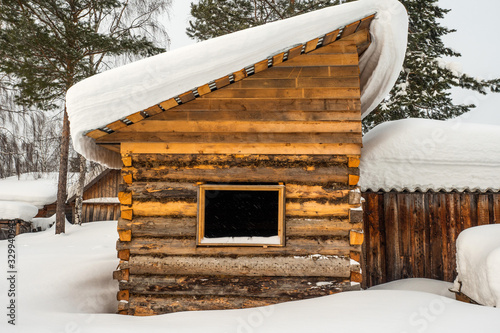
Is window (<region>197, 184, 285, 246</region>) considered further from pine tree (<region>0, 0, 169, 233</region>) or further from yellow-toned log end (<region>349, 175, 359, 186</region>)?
pine tree (<region>0, 0, 169, 233</region>)

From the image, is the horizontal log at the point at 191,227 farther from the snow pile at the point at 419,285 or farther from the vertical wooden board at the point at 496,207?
the vertical wooden board at the point at 496,207

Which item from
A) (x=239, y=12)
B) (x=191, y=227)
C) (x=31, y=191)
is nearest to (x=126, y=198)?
(x=191, y=227)

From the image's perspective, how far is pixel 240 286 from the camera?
4.95m

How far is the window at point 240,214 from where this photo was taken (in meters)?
4.98

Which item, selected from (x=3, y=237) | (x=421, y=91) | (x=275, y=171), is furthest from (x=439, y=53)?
(x=3, y=237)

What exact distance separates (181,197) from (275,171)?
1451mm

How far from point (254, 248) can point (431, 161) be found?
4.39 metres

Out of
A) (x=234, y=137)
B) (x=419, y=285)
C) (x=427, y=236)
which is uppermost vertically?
(x=234, y=137)

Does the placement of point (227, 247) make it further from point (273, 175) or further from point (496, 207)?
point (496, 207)

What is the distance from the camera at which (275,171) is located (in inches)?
199

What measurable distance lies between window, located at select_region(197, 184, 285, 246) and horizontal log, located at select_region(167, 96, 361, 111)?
115cm

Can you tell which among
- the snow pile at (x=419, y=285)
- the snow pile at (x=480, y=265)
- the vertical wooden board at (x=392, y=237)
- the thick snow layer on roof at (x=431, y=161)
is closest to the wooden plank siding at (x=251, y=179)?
the snow pile at (x=480, y=265)

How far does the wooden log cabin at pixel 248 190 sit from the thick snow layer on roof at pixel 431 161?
2.31 m

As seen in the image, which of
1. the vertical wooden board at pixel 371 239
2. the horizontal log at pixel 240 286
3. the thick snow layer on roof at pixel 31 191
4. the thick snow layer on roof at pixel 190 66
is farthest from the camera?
the thick snow layer on roof at pixel 31 191
